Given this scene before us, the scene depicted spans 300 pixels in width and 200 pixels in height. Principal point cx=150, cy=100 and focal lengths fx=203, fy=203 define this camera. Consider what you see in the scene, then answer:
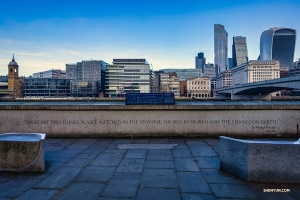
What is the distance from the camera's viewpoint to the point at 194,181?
3.80 metres

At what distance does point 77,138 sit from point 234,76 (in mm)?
208102

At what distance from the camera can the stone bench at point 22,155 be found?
4266 mm

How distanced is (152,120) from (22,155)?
14.8ft

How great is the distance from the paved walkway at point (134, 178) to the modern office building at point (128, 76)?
108583 mm

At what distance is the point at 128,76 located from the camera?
374 feet

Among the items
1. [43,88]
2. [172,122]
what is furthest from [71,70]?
[172,122]

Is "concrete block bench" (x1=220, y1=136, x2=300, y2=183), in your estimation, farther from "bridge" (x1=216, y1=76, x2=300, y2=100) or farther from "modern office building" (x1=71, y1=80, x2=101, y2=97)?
"modern office building" (x1=71, y1=80, x2=101, y2=97)

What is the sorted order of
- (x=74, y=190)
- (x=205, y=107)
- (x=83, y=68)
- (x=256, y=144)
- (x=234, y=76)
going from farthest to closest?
(x=234, y=76) < (x=83, y=68) < (x=205, y=107) < (x=256, y=144) < (x=74, y=190)

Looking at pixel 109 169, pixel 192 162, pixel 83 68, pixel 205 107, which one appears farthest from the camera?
pixel 83 68

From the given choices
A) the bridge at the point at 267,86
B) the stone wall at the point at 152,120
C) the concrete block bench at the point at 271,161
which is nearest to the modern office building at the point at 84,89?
the bridge at the point at 267,86

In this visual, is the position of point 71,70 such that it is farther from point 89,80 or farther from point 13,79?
point 13,79

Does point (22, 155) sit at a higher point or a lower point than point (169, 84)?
lower

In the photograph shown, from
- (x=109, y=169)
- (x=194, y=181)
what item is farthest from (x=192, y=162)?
(x=109, y=169)

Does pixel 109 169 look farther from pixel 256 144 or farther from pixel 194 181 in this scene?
pixel 256 144
